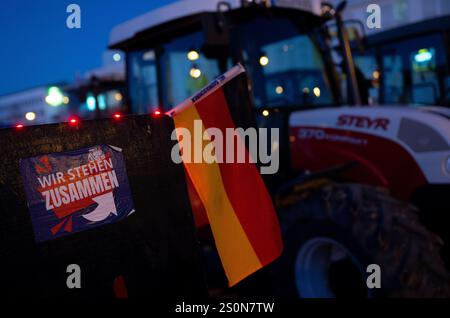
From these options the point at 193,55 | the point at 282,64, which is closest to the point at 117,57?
the point at 193,55

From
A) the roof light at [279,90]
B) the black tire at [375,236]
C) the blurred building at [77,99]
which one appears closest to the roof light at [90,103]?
the blurred building at [77,99]

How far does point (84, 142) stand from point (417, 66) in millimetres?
7299

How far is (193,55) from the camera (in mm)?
4148

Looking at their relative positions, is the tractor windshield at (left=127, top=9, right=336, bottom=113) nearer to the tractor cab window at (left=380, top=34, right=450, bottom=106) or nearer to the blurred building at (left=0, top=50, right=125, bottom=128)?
the blurred building at (left=0, top=50, right=125, bottom=128)

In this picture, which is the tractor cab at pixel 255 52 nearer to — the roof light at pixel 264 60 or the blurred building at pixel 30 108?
the roof light at pixel 264 60

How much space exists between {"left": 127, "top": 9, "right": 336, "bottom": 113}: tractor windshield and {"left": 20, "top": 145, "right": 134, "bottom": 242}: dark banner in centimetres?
224

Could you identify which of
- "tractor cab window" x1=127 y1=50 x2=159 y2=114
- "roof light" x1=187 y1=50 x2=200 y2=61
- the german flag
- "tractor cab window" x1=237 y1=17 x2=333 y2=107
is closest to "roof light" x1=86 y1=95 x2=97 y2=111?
"tractor cab window" x1=127 y1=50 x2=159 y2=114

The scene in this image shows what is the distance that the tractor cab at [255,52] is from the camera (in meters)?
4.00

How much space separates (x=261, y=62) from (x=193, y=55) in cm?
62

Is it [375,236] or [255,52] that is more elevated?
[255,52]

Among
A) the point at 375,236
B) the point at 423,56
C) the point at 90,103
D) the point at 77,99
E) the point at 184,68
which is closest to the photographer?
the point at 375,236

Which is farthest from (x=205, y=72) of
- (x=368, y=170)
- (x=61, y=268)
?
(x=61, y=268)

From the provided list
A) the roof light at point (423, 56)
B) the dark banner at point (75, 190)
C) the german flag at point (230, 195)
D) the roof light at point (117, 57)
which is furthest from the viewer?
the roof light at point (423, 56)

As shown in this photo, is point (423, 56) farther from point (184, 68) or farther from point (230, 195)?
point (230, 195)
